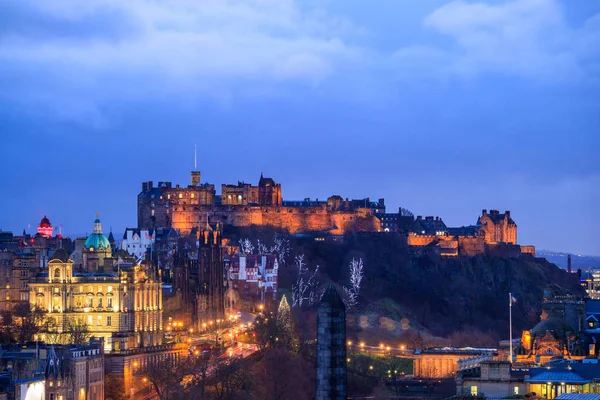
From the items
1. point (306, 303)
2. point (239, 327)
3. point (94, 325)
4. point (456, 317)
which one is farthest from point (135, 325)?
point (456, 317)

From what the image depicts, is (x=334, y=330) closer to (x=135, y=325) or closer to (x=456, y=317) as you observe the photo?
(x=135, y=325)

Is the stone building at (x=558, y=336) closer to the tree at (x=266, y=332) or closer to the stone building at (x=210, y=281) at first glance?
the tree at (x=266, y=332)

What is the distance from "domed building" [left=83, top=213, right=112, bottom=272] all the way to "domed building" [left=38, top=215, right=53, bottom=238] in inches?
1358

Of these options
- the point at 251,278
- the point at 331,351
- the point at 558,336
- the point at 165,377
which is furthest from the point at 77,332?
the point at 331,351

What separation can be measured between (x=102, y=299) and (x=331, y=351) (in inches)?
3099

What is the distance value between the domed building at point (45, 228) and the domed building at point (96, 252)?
34482 millimetres

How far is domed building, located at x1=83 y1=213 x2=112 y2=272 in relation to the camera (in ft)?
484

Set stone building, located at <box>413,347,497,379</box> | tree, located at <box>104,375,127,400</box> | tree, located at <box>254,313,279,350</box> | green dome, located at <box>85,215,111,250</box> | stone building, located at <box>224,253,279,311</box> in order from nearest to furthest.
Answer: tree, located at <box>104,375,127,400</box> < stone building, located at <box>413,347,497,379</box> < tree, located at <box>254,313,279,350</box> < green dome, located at <box>85,215,111,250</box> < stone building, located at <box>224,253,279,311</box>

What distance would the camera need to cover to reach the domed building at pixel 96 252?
14762 centimetres

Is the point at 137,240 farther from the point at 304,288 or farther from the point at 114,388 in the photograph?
the point at 114,388

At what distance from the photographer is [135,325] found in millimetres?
138125

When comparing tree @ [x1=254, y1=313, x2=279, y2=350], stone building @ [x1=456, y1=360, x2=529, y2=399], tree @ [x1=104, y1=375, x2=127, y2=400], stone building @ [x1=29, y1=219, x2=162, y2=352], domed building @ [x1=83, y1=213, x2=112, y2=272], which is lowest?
tree @ [x1=104, y1=375, x2=127, y2=400]

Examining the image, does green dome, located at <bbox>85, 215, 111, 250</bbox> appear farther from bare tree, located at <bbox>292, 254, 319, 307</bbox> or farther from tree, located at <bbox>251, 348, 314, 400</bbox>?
bare tree, located at <bbox>292, 254, 319, 307</bbox>

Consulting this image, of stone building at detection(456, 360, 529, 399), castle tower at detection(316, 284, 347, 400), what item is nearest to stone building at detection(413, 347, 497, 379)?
stone building at detection(456, 360, 529, 399)
